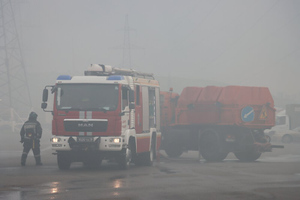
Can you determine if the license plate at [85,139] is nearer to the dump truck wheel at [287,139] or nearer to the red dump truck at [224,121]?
the red dump truck at [224,121]

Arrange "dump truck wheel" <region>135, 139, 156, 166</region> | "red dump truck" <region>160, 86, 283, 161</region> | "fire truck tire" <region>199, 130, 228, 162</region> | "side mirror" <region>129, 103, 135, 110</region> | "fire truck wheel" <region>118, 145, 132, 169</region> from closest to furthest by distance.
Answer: "fire truck wheel" <region>118, 145, 132, 169</region>, "side mirror" <region>129, 103, 135, 110</region>, "dump truck wheel" <region>135, 139, 156, 166</region>, "red dump truck" <region>160, 86, 283, 161</region>, "fire truck tire" <region>199, 130, 228, 162</region>

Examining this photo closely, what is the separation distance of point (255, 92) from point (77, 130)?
844 centimetres

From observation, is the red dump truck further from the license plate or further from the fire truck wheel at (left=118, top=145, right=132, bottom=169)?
the license plate

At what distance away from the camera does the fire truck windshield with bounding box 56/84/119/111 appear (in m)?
16.5

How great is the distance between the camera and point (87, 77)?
17.0 meters

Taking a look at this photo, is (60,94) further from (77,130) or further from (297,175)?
(297,175)

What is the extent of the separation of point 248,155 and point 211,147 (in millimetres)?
1586

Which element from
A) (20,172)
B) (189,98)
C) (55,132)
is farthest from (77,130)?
(189,98)

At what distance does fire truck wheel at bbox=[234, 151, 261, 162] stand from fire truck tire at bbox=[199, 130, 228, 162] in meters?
0.89

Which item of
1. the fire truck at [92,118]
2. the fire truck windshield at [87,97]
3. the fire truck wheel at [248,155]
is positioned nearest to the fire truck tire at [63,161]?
the fire truck at [92,118]

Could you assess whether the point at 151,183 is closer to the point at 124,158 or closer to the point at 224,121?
the point at 124,158

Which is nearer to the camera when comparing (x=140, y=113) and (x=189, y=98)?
(x=140, y=113)

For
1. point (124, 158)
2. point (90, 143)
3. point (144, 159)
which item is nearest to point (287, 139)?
point (144, 159)

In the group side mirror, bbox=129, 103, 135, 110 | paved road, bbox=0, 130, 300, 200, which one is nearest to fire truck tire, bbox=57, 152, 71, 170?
paved road, bbox=0, 130, 300, 200
